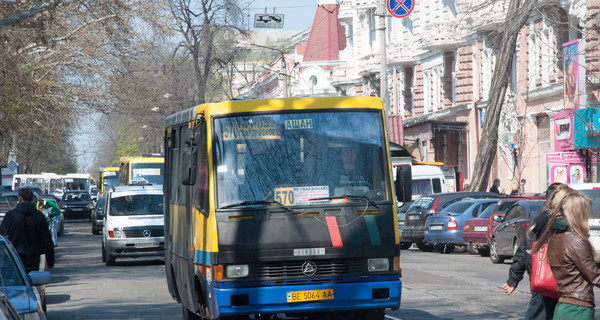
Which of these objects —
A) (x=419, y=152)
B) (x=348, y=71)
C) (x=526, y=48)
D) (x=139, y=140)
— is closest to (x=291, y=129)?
(x=526, y=48)

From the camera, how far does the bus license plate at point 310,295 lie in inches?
383

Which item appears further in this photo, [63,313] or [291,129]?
[63,313]

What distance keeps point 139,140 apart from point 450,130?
5025 centimetres

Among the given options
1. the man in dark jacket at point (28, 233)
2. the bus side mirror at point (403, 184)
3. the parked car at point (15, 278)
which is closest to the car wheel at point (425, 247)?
the man in dark jacket at point (28, 233)

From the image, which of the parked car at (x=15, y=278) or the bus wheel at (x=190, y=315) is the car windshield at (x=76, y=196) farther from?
the parked car at (x=15, y=278)

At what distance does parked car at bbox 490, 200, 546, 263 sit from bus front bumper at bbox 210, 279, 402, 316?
35.3 feet

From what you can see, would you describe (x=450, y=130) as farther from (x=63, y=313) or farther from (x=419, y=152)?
(x=63, y=313)

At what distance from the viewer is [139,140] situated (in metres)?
92.1

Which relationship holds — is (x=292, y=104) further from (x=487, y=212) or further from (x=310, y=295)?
(x=487, y=212)

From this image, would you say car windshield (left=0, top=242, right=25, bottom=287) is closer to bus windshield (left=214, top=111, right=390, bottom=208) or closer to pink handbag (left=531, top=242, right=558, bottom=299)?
bus windshield (left=214, top=111, right=390, bottom=208)

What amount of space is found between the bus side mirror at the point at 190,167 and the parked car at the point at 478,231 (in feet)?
49.5

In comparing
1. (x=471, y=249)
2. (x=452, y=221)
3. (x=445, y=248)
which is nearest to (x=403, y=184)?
(x=452, y=221)

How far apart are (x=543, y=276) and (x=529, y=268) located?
1672 mm

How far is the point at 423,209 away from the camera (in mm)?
28141
